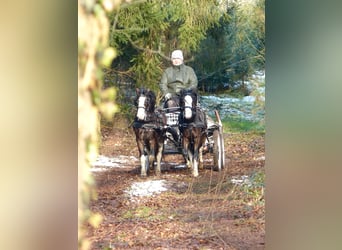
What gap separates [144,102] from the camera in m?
2.95

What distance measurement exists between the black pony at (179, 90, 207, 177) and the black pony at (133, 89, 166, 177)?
13 cm

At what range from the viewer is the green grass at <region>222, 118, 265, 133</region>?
2916mm

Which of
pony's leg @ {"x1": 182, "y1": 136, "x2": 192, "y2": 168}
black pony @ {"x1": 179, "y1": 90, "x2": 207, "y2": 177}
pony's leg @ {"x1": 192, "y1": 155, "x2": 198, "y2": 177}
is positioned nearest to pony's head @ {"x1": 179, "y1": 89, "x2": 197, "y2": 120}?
black pony @ {"x1": 179, "y1": 90, "x2": 207, "y2": 177}

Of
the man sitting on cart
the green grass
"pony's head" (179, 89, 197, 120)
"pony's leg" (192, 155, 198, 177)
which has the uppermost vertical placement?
the man sitting on cart

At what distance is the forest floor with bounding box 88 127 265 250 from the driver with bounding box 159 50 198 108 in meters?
0.32

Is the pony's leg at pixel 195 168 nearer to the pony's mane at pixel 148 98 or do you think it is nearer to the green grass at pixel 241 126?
the green grass at pixel 241 126

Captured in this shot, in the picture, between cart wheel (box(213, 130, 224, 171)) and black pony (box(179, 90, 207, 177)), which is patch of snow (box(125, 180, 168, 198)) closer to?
black pony (box(179, 90, 207, 177))

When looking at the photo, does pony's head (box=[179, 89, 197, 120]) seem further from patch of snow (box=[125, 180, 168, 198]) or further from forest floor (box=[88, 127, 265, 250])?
patch of snow (box=[125, 180, 168, 198])

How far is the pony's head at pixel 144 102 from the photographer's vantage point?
2943 mm

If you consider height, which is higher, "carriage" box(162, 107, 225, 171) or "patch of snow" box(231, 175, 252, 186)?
"carriage" box(162, 107, 225, 171)

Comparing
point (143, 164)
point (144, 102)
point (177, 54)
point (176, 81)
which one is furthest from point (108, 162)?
point (177, 54)

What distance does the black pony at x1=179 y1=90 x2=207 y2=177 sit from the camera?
296 cm
